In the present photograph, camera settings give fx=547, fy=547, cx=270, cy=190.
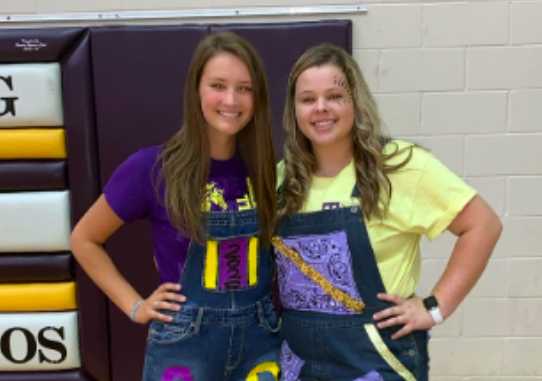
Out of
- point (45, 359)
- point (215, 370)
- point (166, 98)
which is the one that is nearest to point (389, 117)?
point (166, 98)

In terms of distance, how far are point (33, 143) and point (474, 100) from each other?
1.74m

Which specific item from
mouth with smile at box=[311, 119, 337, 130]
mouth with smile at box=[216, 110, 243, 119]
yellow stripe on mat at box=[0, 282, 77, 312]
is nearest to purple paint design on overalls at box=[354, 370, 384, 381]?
mouth with smile at box=[311, 119, 337, 130]

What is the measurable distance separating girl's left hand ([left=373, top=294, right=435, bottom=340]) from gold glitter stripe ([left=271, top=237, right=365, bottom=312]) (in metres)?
0.06

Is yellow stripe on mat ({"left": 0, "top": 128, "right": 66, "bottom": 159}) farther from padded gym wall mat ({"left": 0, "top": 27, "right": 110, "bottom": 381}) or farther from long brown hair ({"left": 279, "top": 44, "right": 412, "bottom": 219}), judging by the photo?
long brown hair ({"left": 279, "top": 44, "right": 412, "bottom": 219})

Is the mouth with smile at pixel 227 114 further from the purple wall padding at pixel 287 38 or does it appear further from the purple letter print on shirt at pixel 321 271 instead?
the purple wall padding at pixel 287 38

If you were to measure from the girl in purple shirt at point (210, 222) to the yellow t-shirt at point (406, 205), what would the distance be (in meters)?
0.20

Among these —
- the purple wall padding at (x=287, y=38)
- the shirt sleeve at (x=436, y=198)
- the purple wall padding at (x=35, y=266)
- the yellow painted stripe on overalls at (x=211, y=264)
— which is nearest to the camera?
the shirt sleeve at (x=436, y=198)

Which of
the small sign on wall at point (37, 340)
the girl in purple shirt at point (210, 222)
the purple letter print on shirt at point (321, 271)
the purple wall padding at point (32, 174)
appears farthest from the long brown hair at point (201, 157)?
the small sign on wall at point (37, 340)

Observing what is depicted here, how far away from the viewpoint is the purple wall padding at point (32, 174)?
7.00 feet

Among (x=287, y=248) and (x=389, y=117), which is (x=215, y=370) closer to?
(x=287, y=248)

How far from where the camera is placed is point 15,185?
2.15 meters

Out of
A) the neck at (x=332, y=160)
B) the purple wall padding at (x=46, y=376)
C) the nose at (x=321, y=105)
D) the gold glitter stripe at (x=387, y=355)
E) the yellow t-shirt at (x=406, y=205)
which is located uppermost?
the nose at (x=321, y=105)

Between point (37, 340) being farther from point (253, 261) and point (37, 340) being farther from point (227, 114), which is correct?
point (227, 114)

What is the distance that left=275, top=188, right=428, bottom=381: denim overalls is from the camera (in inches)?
53.5
